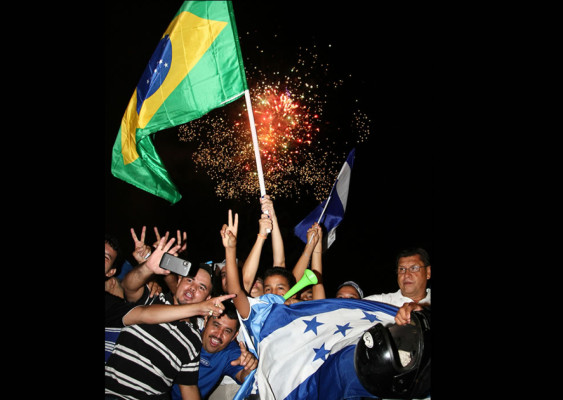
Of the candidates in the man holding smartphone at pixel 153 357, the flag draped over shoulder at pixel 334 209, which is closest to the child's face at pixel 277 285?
the man holding smartphone at pixel 153 357

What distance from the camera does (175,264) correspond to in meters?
2.79

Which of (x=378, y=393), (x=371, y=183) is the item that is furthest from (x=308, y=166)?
(x=378, y=393)

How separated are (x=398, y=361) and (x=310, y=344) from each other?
0.86 m

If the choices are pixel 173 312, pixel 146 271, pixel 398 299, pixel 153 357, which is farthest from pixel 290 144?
pixel 153 357

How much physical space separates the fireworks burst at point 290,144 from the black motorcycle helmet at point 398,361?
9.63m

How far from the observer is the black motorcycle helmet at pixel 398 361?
197cm

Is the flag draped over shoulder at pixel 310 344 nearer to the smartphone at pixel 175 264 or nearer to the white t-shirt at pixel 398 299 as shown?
the white t-shirt at pixel 398 299

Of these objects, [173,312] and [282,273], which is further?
[282,273]

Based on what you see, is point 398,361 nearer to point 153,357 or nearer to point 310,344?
point 310,344

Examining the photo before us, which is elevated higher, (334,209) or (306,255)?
(334,209)

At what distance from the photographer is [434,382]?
1282 millimetres

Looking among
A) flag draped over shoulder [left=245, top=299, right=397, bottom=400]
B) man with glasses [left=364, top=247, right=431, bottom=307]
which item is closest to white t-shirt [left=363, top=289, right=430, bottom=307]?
man with glasses [left=364, top=247, right=431, bottom=307]

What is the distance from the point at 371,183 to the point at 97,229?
17.3 meters

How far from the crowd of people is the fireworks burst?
8277 mm
